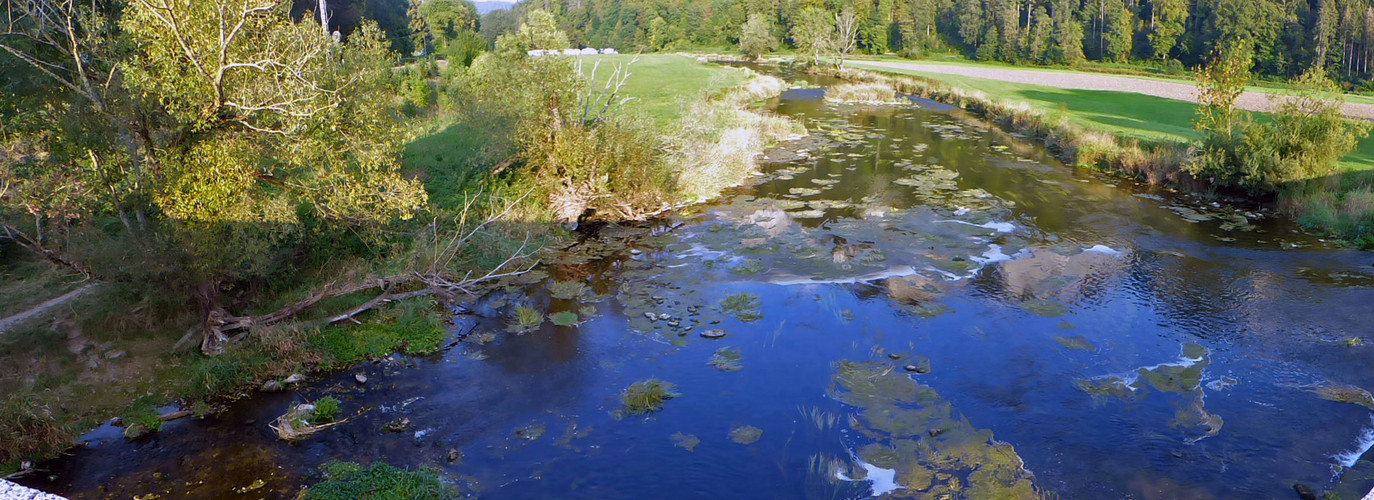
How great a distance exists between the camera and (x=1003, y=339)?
13.7 metres

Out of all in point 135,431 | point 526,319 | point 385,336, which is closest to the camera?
point 135,431

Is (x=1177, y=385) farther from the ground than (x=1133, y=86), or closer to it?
closer to it

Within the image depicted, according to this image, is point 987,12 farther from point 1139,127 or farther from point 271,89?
point 271,89

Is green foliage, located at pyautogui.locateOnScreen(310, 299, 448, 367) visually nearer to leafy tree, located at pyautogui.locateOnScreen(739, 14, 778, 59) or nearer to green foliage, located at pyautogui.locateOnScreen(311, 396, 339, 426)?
green foliage, located at pyautogui.locateOnScreen(311, 396, 339, 426)

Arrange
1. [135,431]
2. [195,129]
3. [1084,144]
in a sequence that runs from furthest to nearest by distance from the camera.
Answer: [1084,144] → [195,129] → [135,431]

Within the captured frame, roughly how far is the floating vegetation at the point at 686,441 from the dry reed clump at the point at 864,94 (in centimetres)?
3865

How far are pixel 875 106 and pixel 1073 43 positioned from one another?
149ft

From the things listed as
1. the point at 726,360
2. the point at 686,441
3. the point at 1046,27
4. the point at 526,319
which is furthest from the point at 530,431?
the point at 1046,27

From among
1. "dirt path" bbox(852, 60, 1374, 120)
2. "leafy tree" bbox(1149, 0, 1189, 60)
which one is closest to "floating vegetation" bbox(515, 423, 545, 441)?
"dirt path" bbox(852, 60, 1374, 120)

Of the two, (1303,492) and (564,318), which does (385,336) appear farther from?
(1303,492)

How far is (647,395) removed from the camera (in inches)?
457

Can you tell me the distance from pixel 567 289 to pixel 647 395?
5.01m

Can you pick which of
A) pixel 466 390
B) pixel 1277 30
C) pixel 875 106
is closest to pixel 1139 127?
pixel 875 106

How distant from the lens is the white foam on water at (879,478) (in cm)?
952
